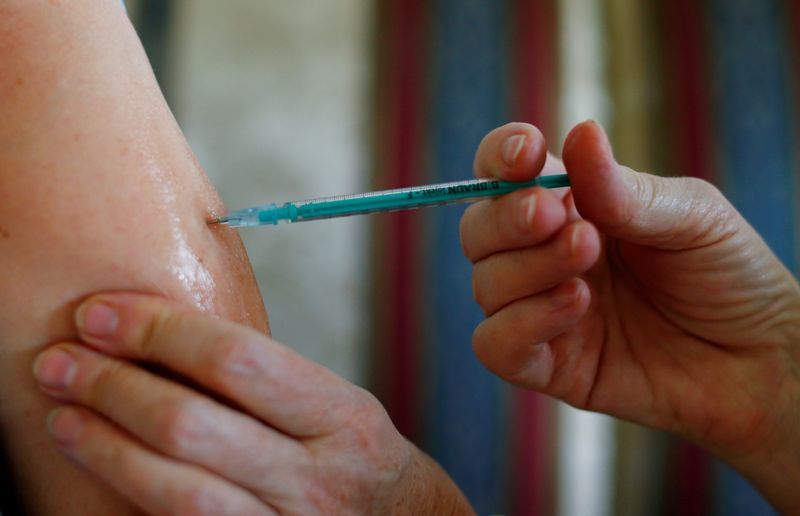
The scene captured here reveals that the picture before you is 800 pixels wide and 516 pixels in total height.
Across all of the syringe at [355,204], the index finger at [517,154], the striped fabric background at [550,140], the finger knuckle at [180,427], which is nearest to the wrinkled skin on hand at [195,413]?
the finger knuckle at [180,427]

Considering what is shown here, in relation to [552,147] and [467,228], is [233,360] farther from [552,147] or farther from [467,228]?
[552,147]

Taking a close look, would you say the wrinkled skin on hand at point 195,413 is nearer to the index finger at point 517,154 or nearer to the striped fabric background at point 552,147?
the index finger at point 517,154

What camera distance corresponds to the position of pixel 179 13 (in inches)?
65.7

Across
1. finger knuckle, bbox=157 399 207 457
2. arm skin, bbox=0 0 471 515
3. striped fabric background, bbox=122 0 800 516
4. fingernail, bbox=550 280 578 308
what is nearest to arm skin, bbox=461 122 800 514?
fingernail, bbox=550 280 578 308

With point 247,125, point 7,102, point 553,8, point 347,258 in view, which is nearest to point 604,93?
point 553,8

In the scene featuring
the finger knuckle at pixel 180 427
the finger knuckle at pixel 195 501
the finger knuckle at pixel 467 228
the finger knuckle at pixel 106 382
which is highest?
the finger knuckle at pixel 467 228

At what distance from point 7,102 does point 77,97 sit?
6 cm

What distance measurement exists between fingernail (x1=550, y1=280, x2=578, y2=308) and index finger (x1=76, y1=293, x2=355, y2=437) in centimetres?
31

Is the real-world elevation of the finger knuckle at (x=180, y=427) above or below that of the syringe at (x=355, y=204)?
below

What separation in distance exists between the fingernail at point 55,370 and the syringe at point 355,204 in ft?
0.65

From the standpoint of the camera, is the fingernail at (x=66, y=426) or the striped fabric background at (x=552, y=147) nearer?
the fingernail at (x=66, y=426)

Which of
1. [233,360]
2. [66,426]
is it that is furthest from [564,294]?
[66,426]

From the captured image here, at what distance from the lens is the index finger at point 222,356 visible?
0.48 meters

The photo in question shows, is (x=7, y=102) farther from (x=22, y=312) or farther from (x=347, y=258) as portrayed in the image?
(x=347, y=258)
